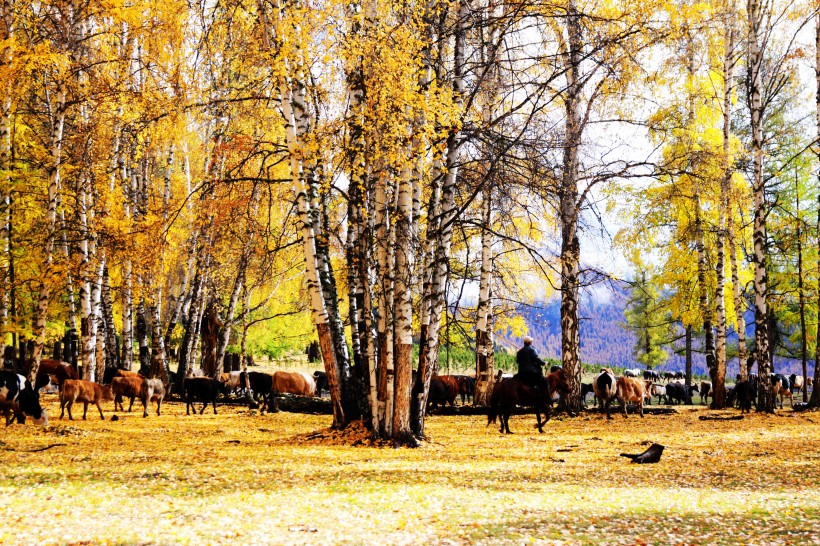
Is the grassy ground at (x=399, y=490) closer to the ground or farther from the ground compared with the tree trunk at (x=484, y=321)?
closer to the ground

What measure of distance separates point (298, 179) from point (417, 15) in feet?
11.2

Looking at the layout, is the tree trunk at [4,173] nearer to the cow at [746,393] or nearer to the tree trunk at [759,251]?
the tree trunk at [759,251]

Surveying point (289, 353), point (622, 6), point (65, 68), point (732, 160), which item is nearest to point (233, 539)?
point (622, 6)

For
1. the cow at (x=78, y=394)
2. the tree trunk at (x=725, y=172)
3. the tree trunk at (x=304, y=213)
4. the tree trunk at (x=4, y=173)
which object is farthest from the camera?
the tree trunk at (x=725, y=172)

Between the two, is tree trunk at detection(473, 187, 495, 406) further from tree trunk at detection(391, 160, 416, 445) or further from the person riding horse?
tree trunk at detection(391, 160, 416, 445)

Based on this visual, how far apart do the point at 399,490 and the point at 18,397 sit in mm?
8920

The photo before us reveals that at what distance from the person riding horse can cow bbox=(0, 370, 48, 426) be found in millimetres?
9544

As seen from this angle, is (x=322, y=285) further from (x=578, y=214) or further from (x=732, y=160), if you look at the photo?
(x=732, y=160)

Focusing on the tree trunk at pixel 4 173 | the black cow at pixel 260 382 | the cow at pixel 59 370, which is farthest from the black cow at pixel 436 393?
the tree trunk at pixel 4 173

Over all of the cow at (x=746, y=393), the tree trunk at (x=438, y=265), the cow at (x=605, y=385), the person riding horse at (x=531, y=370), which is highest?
the tree trunk at (x=438, y=265)

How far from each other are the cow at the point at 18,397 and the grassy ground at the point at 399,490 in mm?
379

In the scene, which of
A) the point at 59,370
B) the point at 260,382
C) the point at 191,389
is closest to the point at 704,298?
the point at 260,382

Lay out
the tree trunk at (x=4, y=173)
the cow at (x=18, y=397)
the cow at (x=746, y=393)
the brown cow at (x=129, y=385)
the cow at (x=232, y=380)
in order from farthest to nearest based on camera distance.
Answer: the cow at (x=232, y=380), the cow at (x=746, y=393), the brown cow at (x=129, y=385), the tree trunk at (x=4, y=173), the cow at (x=18, y=397)

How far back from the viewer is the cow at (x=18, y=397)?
548 inches
